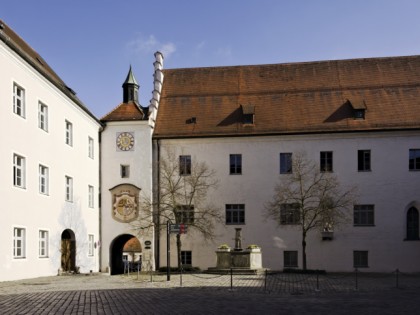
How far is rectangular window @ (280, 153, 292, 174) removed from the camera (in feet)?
111

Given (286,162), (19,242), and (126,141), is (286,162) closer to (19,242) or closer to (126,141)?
(126,141)

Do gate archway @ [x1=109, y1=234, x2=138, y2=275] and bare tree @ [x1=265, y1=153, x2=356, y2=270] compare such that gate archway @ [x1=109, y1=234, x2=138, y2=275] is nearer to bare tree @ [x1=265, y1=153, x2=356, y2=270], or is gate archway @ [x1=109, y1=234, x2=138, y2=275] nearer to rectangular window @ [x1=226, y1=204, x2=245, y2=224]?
rectangular window @ [x1=226, y1=204, x2=245, y2=224]

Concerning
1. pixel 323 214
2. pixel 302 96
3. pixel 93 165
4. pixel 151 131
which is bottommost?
pixel 323 214

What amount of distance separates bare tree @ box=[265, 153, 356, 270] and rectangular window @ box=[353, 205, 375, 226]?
1.73 feet

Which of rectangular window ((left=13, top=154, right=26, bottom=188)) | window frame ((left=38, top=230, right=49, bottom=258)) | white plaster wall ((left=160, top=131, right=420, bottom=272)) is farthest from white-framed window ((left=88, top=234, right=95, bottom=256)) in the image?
rectangular window ((left=13, top=154, right=26, bottom=188))

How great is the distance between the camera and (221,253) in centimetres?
2867

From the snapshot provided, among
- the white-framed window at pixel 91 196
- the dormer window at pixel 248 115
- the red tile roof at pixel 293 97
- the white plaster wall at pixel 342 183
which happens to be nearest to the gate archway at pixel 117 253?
the white-framed window at pixel 91 196

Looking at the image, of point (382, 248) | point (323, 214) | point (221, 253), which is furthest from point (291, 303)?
point (382, 248)

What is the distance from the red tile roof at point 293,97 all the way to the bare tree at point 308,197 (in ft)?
8.62

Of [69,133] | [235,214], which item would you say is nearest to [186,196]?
[235,214]

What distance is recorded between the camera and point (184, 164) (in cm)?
3494

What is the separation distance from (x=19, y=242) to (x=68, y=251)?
6.23 m

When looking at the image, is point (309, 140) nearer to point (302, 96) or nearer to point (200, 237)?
point (302, 96)

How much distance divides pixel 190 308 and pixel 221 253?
14915 mm
